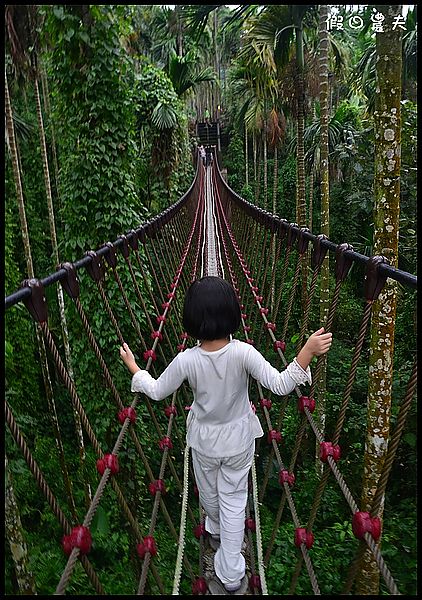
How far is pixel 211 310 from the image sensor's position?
1.11 metres

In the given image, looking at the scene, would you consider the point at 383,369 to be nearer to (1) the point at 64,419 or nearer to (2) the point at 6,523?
(2) the point at 6,523

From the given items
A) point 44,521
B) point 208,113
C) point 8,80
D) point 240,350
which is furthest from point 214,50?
point 240,350

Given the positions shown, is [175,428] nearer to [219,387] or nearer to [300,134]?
[219,387]

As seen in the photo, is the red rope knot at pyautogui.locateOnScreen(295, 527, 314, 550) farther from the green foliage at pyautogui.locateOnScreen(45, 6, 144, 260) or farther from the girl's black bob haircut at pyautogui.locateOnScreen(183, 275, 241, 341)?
the green foliage at pyautogui.locateOnScreen(45, 6, 144, 260)

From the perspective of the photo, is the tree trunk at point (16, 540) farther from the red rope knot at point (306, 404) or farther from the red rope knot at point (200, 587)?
the red rope knot at point (306, 404)

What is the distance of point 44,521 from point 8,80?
3.12 meters

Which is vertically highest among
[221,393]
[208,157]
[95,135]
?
[208,157]

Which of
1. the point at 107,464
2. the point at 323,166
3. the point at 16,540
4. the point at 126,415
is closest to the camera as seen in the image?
the point at 107,464

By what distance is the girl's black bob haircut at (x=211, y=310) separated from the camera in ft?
3.62

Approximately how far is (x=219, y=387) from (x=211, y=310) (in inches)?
7.7

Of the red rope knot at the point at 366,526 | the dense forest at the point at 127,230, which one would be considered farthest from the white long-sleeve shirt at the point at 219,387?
the dense forest at the point at 127,230

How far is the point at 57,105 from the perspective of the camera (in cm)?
317

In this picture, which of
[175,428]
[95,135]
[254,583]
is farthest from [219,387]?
[95,135]

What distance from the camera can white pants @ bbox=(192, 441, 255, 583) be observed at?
47.1 inches
